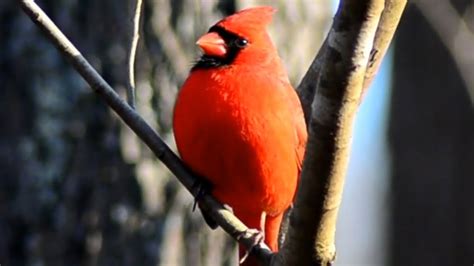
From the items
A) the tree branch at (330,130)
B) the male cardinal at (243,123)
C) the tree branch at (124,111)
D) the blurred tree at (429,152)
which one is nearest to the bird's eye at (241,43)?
the male cardinal at (243,123)

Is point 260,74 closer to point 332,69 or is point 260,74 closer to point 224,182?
point 224,182

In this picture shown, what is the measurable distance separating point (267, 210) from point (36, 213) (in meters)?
0.73

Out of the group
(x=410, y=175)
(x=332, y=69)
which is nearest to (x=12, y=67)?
(x=332, y=69)

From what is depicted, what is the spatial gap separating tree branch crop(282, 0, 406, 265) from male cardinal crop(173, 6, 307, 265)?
0.68m

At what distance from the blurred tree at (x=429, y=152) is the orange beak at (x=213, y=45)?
2.66m

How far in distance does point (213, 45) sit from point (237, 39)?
100mm

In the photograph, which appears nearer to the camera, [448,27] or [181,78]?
[181,78]

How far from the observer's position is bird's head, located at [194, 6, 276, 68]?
3.06 metres

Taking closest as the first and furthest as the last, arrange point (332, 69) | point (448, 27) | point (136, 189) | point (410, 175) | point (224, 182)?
point (332, 69) → point (224, 182) → point (136, 189) → point (448, 27) → point (410, 175)

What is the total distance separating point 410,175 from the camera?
5.89 metres

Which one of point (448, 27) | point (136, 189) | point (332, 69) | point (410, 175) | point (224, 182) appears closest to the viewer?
point (332, 69)

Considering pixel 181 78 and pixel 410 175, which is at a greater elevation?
pixel 181 78

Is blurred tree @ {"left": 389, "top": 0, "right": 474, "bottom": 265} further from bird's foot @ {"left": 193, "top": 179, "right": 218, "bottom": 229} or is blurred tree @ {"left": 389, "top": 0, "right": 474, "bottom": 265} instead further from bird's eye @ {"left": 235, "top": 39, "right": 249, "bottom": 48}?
bird's foot @ {"left": 193, "top": 179, "right": 218, "bottom": 229}

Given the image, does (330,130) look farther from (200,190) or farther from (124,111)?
(200,190)
